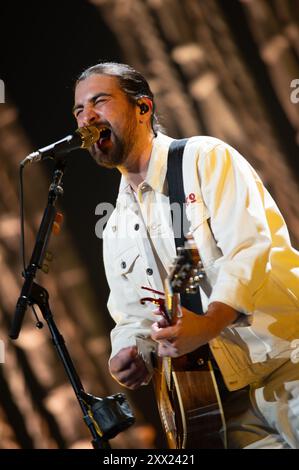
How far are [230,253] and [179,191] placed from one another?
41cm

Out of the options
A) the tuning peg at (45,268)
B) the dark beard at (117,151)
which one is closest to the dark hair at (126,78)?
the dark beard at (117,151)

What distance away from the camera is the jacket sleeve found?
1.73 m

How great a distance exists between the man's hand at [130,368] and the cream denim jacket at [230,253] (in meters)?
0.04

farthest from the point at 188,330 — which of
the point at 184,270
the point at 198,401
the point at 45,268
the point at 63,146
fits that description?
the point at 63,146

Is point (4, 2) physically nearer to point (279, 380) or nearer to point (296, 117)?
point (296, 117)

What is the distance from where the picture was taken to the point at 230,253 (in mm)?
1802

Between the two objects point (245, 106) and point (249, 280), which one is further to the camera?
point (245, 106)

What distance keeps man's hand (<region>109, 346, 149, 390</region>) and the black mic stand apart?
25 centimetres

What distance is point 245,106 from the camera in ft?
9.31

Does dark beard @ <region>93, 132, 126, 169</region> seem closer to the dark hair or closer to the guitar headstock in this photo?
the dark hair

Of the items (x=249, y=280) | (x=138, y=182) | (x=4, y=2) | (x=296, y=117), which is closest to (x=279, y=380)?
(x=249, y=280)

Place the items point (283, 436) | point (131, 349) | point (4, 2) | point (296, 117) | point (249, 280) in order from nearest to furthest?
point (249, 280) → point (283, 436) → point (131, 349) → point (296, 117) → point (4, 2)

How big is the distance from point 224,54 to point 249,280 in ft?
4.95

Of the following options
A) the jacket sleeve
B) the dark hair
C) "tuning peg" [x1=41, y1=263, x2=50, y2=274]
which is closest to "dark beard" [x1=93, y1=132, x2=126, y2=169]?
the dark hair
